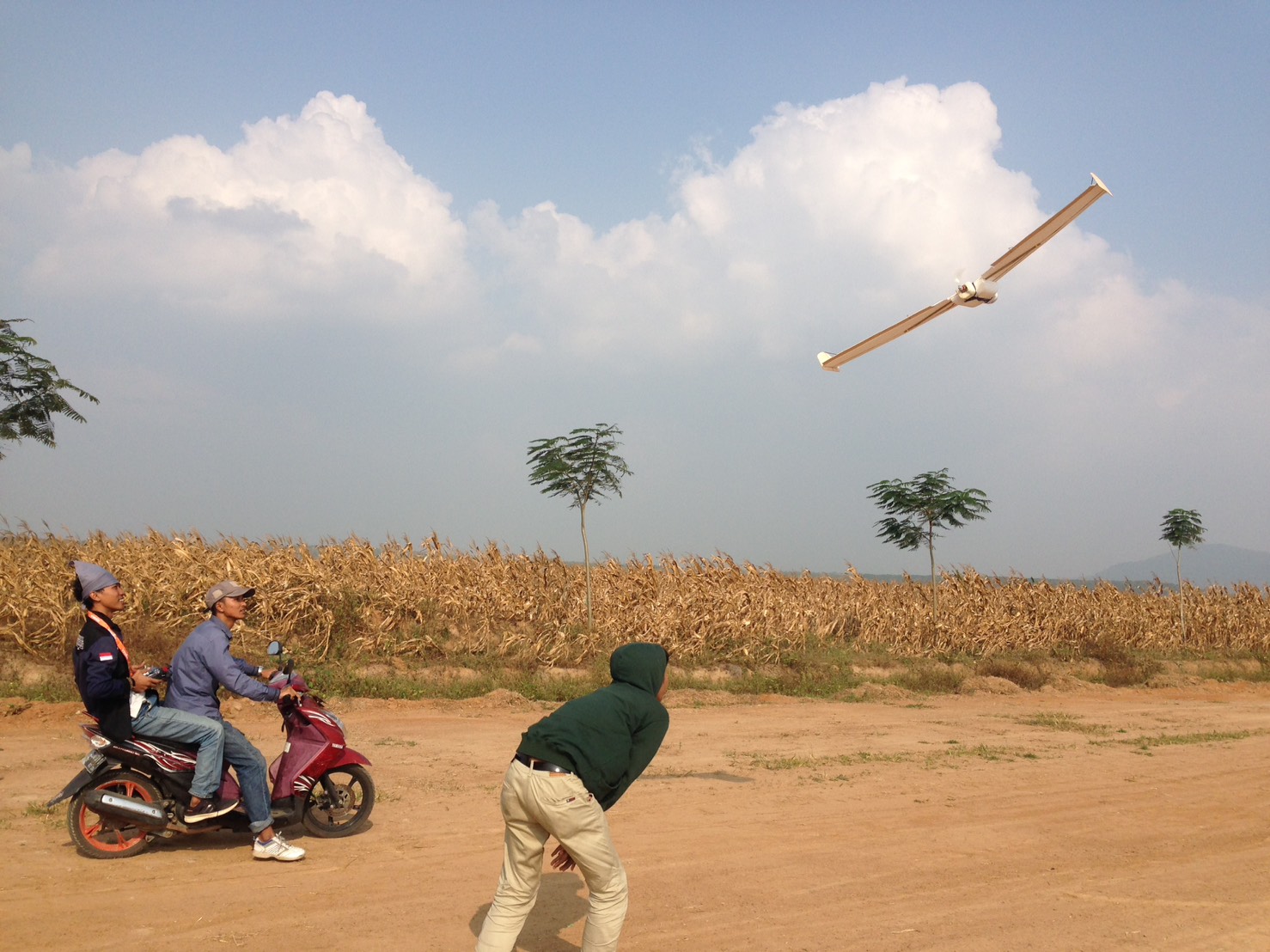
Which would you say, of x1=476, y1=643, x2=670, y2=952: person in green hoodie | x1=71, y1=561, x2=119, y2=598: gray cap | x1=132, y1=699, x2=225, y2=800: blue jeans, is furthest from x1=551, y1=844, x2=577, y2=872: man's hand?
x1=71, y1=561, x2=119, y2=598: gray cap

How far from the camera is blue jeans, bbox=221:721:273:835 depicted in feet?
21.0

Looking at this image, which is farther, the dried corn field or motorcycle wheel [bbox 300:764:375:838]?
the dried corn field

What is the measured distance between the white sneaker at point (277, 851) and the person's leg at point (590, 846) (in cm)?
302

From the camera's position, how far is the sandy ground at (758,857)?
5.32 metres

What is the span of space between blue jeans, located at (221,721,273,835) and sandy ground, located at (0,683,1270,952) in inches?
11.8

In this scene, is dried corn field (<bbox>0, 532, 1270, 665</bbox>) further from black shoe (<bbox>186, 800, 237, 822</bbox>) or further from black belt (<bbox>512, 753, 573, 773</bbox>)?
black belt (<bbox>512, 753, 573, 773</bbox>)

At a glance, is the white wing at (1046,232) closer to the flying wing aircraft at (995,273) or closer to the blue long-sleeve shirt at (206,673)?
the flying wing aircraft at (995,273)

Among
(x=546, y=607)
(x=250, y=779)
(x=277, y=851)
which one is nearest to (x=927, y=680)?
(x=546, y=607)

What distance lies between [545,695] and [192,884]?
930 centimetres

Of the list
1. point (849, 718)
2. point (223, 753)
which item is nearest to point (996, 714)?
point (849, 718)

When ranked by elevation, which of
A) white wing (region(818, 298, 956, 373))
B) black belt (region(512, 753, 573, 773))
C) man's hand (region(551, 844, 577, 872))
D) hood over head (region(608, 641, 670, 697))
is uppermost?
white wing (region(818, 298, 956, 373))

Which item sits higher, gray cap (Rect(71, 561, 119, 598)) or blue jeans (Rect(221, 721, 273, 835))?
gray cap (Rect(71, 561, 119, 598))

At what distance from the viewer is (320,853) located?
6.62m

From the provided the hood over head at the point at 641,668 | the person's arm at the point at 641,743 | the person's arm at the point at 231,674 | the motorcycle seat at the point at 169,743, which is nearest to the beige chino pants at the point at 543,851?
the person's arm at the point at 641,743
